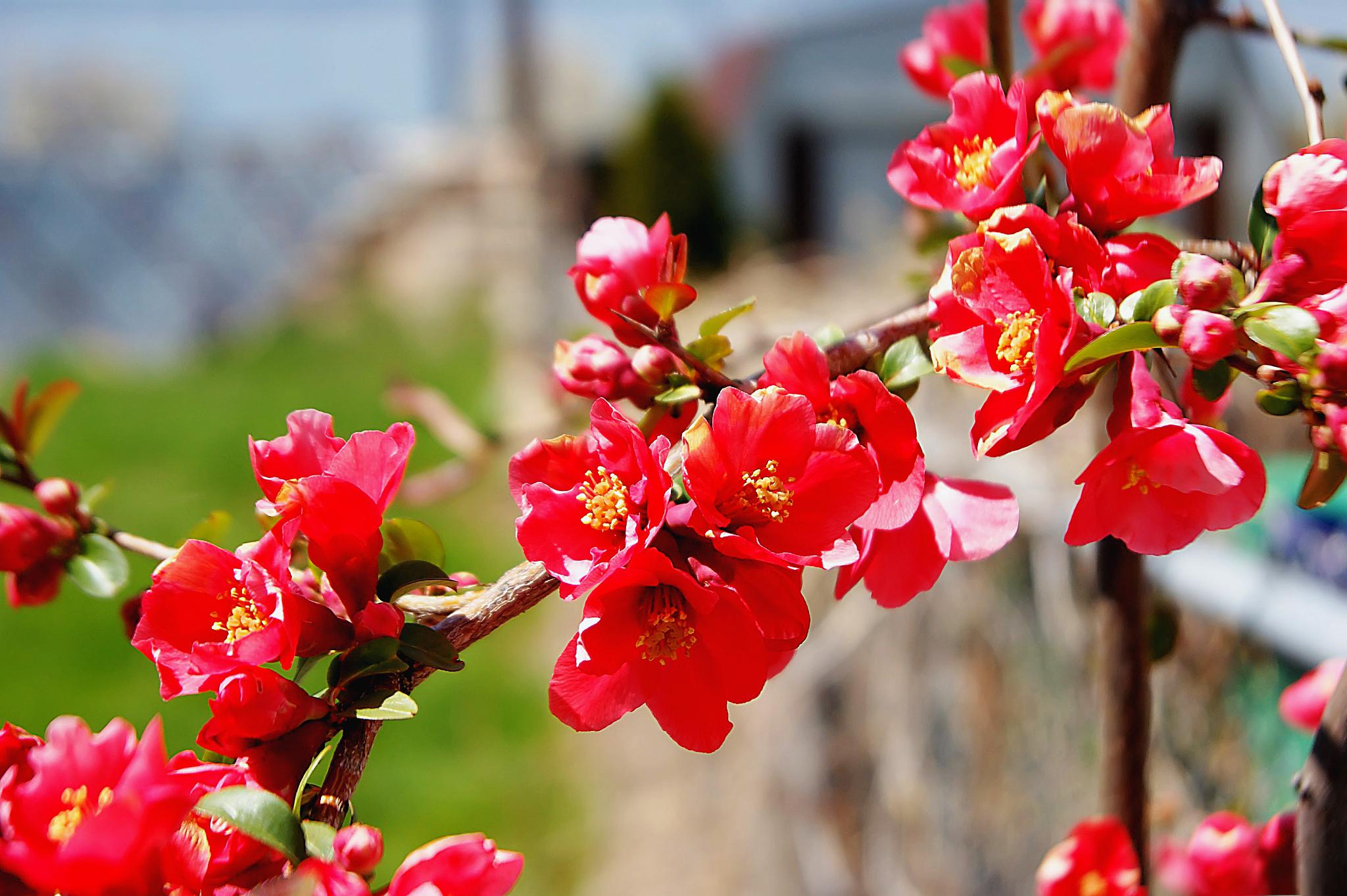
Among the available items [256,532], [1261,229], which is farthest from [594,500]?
[256,532]

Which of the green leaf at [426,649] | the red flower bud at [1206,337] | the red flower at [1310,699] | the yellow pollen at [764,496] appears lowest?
the red flower at [1310,699]

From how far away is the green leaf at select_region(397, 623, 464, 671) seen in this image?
347 mm

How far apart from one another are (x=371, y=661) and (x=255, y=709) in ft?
0.12

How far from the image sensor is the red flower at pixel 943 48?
68 cm

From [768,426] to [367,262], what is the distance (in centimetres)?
760

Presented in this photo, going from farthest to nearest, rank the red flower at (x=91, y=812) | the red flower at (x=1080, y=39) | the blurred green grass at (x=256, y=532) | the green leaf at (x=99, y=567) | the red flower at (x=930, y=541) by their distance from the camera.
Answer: the blurred green grass at (x=256, y=532) < the red flower at (x=1080, y=39) < the green leaf at (x=99, y=567) < the red flower at (x=930, y=541) < the red flower at (x=91, y=812)

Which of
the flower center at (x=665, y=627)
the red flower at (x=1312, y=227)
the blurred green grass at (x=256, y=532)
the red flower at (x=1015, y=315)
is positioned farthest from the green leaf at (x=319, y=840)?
the blurred green grass at (x=256, y=532)

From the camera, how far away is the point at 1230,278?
33 centimetres

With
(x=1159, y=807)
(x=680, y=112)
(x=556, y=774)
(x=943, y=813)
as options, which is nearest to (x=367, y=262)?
(x=680, y=112)

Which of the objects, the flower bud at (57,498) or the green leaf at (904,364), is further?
the flower bud at (57,498)

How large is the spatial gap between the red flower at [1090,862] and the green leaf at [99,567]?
0.46m

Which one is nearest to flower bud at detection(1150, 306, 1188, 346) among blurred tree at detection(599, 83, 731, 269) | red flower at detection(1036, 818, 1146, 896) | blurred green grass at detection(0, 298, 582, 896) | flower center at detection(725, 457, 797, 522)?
flower center at detection(725, 457, 797, 522)

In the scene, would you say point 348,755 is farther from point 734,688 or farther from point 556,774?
point 556,774

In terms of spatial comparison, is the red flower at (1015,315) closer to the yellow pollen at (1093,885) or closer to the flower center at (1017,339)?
the flower center at (1017,339)
